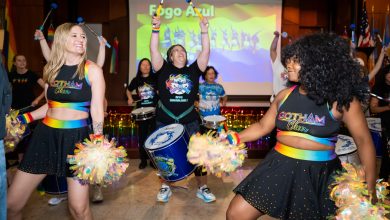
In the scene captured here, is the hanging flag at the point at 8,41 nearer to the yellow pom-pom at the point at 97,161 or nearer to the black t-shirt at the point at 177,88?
the black t-shirt at the point at 177,88

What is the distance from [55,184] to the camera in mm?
3178

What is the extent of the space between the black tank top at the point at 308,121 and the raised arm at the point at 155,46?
1.87 m

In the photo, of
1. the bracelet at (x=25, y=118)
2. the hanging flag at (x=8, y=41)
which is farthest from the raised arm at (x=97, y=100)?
the hanging flag at (x=8, y=41)

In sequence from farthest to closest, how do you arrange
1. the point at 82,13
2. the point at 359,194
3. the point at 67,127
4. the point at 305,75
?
1. the point at 82,13
2. the point at 67,127
3. the point at 305,75
4. the point at 359,194

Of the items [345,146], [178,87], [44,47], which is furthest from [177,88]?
[345,146]

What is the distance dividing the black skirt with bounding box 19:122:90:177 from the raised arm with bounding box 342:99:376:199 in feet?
5.72

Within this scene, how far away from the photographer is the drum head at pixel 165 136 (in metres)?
3.53

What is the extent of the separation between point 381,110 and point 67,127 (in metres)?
3.49

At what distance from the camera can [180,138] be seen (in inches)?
139

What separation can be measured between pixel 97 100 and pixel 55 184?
3.28 ft

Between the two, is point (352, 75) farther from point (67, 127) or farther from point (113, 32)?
point (113, 32)

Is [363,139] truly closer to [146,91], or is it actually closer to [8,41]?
[146,91]

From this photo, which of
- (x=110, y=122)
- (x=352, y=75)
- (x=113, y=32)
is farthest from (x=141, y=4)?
(x=352, y=75)

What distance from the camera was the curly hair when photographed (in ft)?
6.76
